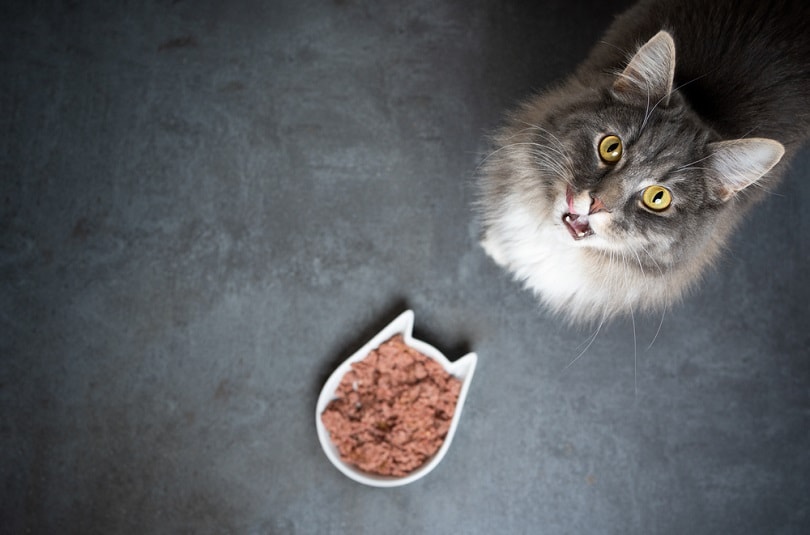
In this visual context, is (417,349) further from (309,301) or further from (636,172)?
(636,172)

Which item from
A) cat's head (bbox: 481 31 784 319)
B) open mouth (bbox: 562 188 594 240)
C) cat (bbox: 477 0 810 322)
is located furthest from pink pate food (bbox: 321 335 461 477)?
open mouth (bbox: 562 188 594 240)

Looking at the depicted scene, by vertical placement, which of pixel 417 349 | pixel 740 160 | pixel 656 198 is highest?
pixel 740 160

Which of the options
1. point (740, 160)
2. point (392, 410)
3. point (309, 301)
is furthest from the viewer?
point (309, 301)

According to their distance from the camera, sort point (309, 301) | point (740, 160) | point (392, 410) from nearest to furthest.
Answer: point (740, 160) < point (392, 410) < point (309, 301)

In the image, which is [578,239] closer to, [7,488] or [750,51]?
[750,51]

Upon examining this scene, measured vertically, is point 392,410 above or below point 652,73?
below

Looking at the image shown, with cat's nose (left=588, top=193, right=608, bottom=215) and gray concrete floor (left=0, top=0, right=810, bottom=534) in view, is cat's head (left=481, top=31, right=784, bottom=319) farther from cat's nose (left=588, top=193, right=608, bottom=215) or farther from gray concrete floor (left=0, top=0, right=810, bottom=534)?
gray concrete floor (left=0, top=0, right=810, bottom=534)

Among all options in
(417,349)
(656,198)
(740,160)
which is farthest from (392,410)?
(740,160)
